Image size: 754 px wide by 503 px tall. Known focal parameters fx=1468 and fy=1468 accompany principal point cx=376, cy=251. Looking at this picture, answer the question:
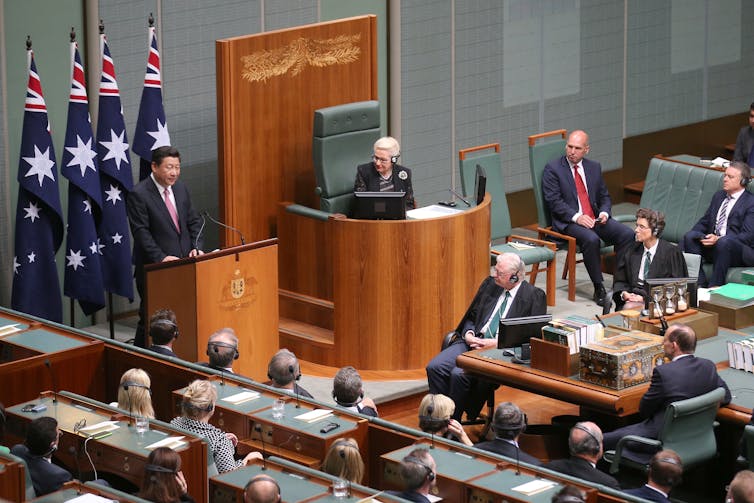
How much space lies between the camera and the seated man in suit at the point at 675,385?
696 centimetres

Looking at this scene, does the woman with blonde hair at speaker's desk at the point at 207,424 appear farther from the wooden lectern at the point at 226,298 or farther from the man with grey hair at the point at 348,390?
the wooden lectern at the point at 226,298

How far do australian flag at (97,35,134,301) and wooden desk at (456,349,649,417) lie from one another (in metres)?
2.41

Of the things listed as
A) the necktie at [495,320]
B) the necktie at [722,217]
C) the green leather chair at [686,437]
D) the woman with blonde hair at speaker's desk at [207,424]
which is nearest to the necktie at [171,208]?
the necktie at [495,320]

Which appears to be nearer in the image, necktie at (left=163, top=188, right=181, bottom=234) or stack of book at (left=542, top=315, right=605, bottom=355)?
stack of book at (left=542, top=315, right=605, bottom=355)

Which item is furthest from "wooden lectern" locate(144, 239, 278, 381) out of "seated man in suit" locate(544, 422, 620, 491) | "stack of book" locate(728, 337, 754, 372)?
"stack of book" locate(728, 337, 754, 372)

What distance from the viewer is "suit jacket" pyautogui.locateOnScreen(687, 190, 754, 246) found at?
966cm

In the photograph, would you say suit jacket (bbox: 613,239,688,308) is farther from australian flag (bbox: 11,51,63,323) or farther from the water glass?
australian flag (bbox: 11,51,63,323)

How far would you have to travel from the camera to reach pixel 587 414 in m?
8.12

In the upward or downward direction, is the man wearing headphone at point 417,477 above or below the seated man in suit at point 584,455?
above

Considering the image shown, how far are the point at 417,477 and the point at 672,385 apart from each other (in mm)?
1989

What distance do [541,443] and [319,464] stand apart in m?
2.16

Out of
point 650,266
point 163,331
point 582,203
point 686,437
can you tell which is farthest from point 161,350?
point 582,203

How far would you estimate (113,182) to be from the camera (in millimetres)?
8836

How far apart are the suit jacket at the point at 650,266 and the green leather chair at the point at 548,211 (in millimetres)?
990
